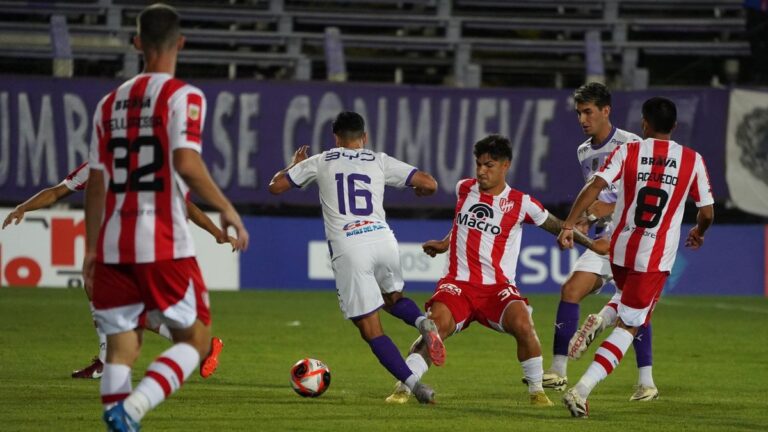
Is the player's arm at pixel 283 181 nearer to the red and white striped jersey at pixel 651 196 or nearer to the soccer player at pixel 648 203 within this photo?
the soccer player at pixel 648 203

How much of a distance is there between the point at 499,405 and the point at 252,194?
37.0 feet

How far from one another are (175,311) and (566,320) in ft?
15.1

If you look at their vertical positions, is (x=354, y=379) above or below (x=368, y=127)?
below

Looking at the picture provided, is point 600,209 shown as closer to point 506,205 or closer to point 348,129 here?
point 506,205

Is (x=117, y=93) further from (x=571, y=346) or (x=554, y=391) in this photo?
(x=554, y=391)

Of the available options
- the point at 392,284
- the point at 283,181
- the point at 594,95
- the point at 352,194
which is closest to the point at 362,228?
the point at 352,194

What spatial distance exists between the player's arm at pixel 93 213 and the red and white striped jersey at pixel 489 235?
336cm

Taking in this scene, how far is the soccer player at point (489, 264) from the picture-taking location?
8.65 m

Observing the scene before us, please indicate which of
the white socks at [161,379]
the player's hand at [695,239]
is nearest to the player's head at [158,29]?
the white socks at [161,379]

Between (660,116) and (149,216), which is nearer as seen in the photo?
(149,216)

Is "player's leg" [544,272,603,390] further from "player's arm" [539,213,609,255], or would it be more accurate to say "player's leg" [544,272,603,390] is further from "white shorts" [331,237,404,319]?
"white shorts" [331,237,404,319]

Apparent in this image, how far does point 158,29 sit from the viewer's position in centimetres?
595

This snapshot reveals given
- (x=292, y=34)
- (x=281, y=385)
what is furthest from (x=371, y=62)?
(x=281, y=385)

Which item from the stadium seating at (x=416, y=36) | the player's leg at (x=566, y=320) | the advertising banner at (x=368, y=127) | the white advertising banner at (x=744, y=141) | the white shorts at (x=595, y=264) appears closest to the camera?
the player's leg at (x=566, y=320)
